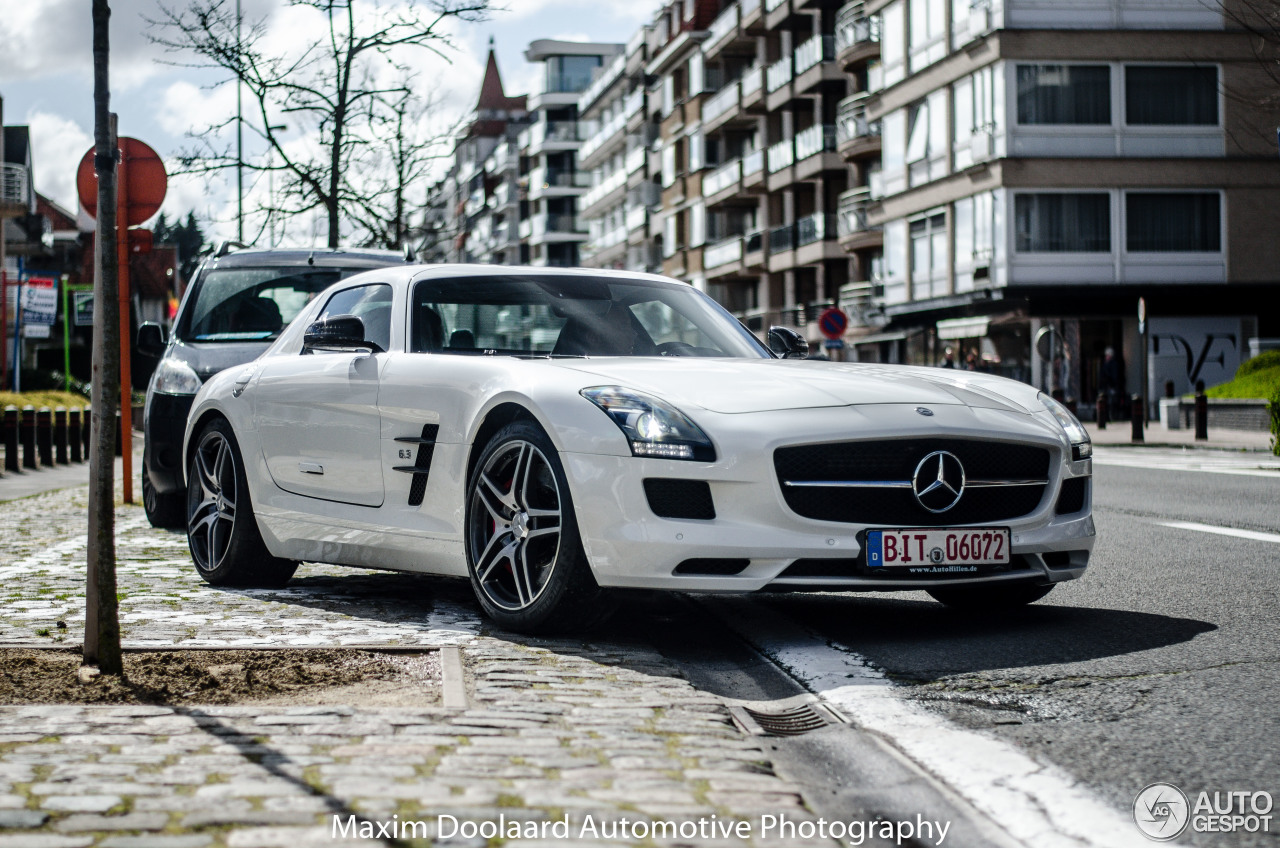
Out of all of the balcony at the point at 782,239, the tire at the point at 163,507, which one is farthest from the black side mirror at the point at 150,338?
the balcony at the point at 782,239

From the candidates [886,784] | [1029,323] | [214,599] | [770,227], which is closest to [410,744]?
[886,784]

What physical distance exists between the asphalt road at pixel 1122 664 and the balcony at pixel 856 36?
44.5m

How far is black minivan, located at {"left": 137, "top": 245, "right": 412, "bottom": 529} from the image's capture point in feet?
37.3

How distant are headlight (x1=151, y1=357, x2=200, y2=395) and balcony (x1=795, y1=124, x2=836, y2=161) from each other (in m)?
46.2

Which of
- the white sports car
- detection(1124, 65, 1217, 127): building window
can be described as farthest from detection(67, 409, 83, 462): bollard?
detection(1124, 65, 1217, 127): building window

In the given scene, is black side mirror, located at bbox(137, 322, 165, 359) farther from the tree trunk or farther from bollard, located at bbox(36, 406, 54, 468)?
bollard, located at bbox(36, 406, 54, 468)

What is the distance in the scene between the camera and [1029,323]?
137 ft

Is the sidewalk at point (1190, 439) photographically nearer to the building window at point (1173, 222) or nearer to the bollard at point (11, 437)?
the building window at point (1173, 222)

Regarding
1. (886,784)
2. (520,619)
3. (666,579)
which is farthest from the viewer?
(520,619)

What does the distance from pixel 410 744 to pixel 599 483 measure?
1.80 m

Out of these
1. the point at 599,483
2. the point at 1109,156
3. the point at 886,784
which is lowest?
the point at 886,784

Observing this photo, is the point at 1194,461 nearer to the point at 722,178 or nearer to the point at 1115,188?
the point at 1115,188

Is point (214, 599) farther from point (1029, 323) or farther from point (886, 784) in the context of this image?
point (1029, 323)

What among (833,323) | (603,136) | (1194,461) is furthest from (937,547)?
(603,136)
